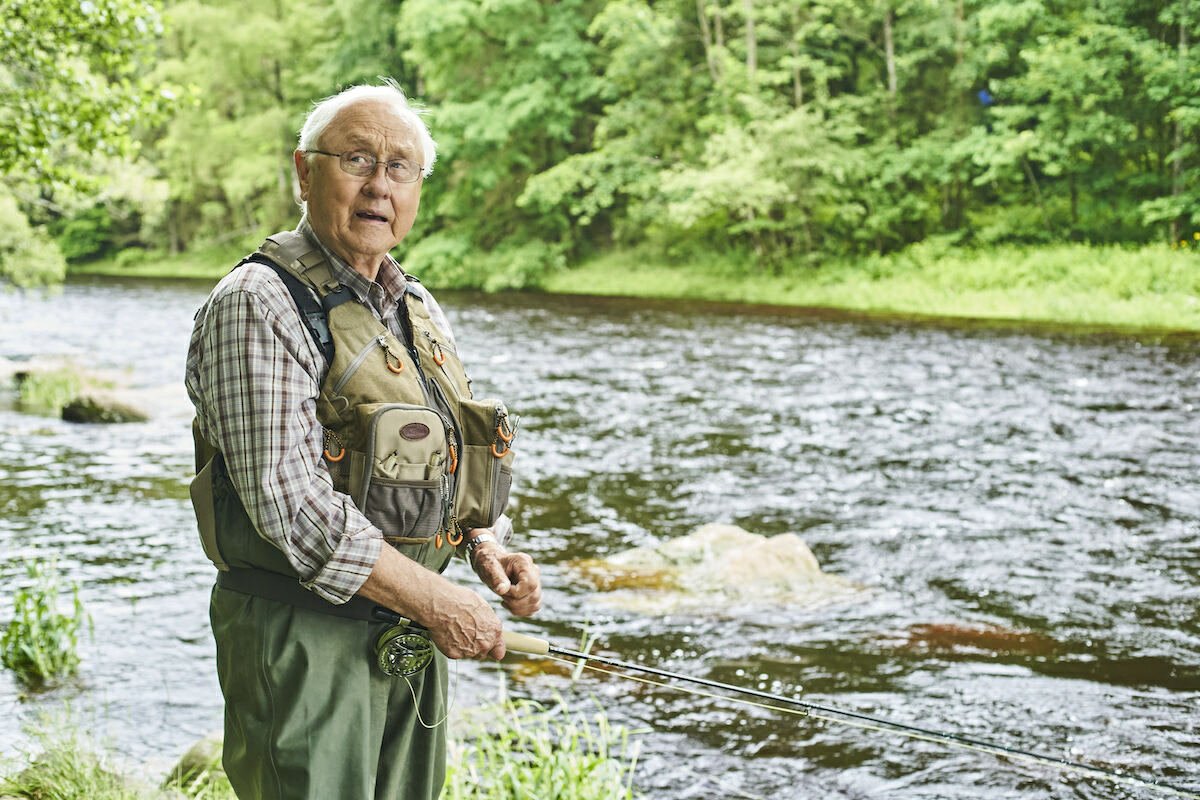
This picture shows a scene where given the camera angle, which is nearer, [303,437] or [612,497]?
[303,437]

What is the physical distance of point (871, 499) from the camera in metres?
8.96

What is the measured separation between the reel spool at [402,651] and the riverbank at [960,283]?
56.8 ft

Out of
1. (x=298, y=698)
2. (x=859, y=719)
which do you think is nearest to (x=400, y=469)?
(x=298, y=698)

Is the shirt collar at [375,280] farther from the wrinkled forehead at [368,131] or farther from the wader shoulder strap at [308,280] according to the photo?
the wrinkled forehead at [368,131]

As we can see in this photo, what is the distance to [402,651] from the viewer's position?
2.28 m

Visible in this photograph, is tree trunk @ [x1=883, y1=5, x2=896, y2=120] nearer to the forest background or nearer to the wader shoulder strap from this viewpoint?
the forest background

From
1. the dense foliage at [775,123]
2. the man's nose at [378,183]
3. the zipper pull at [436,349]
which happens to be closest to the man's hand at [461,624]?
the zipper pull at [436,349]

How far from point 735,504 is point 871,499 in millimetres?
1080

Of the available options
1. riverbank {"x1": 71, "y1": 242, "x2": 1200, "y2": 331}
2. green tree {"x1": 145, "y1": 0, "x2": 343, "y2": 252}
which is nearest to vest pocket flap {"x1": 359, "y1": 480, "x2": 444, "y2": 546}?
riverbank {"x1": 71, "y1": 242, "x2": 1200, "y2": 331}

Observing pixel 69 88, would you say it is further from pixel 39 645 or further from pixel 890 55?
pixel 890 55

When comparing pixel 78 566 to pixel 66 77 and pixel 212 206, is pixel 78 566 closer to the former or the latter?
pixel 66 77

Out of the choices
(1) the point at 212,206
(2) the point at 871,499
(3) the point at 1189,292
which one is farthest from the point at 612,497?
(1) the point at 212,206

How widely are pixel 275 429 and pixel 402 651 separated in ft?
1.81

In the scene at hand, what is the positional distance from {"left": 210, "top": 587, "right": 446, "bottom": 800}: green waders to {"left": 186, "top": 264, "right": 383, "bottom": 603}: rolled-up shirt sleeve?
0.14 meters
